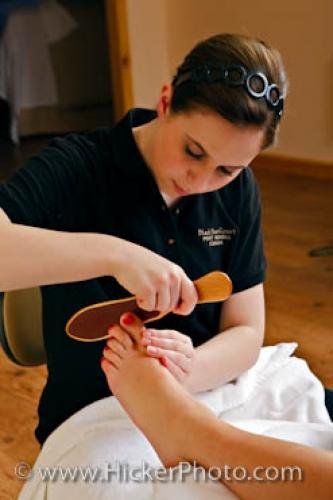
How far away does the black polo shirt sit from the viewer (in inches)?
38.9

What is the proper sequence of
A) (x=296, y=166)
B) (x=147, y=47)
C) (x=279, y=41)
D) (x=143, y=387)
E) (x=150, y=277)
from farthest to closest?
(x=147, y=47), (x=296, y=166), (x=279, y=41), (x=143, y=387), (x=150, y=277)

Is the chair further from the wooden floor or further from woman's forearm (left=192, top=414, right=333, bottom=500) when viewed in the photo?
the wooden floor

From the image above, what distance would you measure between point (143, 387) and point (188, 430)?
0.27ft

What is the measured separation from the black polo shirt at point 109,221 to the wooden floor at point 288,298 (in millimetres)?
637

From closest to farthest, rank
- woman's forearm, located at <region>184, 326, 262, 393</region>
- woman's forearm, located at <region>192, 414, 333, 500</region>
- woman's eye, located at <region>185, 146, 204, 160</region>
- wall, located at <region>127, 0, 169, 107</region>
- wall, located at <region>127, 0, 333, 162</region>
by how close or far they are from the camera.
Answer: woman's forearm, located at <region>192, 414, 333, 500</region>
woman's eye, located at <region>185, 146, 204, 160</region>
woman's forearm, located at <region>184, 326, 262, 393</region>
wall, located at <region>127, 0, 333, 162</region>
wall, located at <region>127, 0, 169, 107</region>

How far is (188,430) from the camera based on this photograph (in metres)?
0.88

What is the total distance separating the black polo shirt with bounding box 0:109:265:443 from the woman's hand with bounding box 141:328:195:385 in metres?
0.07

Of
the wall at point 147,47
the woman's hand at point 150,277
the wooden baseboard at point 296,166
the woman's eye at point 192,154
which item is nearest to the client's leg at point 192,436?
the woman's hand at point 150,277

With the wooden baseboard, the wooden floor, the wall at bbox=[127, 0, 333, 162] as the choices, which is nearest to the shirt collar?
the wooden floor

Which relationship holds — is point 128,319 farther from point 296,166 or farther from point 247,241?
point 296,166

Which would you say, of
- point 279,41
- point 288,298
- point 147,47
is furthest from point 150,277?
point 147,47

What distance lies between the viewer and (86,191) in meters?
1.00

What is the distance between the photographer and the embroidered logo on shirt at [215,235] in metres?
1.06

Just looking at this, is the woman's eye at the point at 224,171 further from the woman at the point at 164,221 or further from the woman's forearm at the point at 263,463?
the woman's forearm at the point at 263,463
